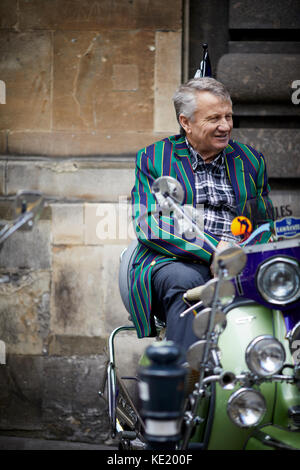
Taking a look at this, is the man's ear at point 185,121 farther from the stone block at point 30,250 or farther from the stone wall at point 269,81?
the stone block at point 30,250

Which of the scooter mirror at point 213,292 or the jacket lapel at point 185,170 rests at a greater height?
the jacket lapel at point 185,170

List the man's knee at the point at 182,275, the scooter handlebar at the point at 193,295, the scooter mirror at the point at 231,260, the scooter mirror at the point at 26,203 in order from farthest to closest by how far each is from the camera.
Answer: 1. the man's knee at the point at 182,275
2. the scooter handlebar at the point at 193,295
3. the scooter mirror at the point at 231,260
4. the scooter mirror at the point at 26,203

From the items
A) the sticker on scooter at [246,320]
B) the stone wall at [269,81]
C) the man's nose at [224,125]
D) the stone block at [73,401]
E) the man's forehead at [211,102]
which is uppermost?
the stone wall at [269,81]

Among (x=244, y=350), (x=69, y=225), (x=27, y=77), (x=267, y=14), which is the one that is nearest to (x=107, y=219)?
(x=69, y=225)

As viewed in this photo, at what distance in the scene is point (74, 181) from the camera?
3.84 m

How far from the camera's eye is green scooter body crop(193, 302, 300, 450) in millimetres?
1946

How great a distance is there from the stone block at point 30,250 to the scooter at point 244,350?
73.6 inches

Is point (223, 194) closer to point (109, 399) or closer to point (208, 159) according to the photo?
point (208, 159)

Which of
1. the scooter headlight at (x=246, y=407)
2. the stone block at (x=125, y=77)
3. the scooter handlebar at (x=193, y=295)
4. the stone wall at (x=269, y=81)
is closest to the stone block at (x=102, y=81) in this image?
the stone block at (x=125, y=77)

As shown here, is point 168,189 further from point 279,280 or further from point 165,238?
point 165,238

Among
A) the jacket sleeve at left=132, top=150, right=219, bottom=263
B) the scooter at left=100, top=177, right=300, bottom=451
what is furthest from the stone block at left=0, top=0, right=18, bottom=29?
→ the scooter at left=100, top=177, right=300, bottom=451

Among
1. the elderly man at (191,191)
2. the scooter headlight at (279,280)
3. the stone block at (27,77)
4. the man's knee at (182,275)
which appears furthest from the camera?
the stone block at (27,77)

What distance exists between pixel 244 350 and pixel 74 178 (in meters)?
2.11

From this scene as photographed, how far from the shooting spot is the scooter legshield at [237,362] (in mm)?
Result: 1969
